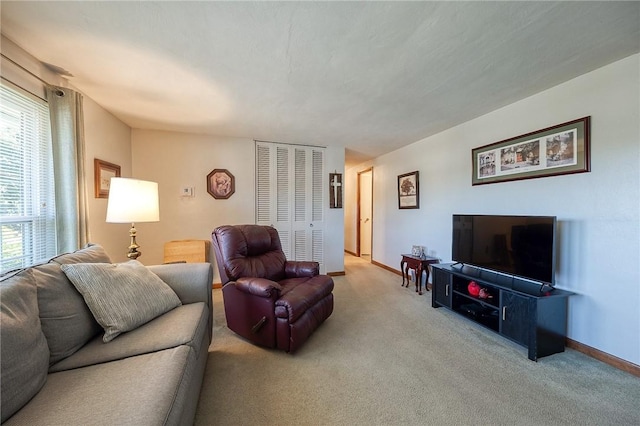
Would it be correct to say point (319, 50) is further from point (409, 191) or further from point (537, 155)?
point (409, 191)

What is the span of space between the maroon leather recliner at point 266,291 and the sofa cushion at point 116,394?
0.86 m

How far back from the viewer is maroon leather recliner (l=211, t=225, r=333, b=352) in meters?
1.91

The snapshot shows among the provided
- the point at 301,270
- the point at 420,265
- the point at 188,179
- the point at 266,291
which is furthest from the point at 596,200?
the point at 188,179

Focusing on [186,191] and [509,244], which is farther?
[186,191]

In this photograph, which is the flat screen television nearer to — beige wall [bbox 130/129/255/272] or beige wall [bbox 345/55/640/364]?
beige wall [bbox 345/55/640/364]

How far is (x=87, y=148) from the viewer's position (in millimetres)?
2316

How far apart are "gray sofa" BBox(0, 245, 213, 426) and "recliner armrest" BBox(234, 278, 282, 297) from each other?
1.73 ft

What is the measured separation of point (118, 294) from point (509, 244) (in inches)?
120

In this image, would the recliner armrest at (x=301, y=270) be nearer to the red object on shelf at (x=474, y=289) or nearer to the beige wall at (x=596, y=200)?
the red object on shelf at (x=474, y=289)

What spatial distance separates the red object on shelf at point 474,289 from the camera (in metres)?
2.37

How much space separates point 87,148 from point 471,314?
13.7 ft

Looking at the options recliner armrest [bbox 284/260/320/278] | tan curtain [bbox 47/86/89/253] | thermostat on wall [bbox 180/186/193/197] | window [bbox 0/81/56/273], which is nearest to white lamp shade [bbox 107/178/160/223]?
tan curtain [bbox 47/86/89/253]

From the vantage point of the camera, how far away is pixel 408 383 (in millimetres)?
1616

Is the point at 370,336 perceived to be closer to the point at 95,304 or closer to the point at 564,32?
the point at 95,304
